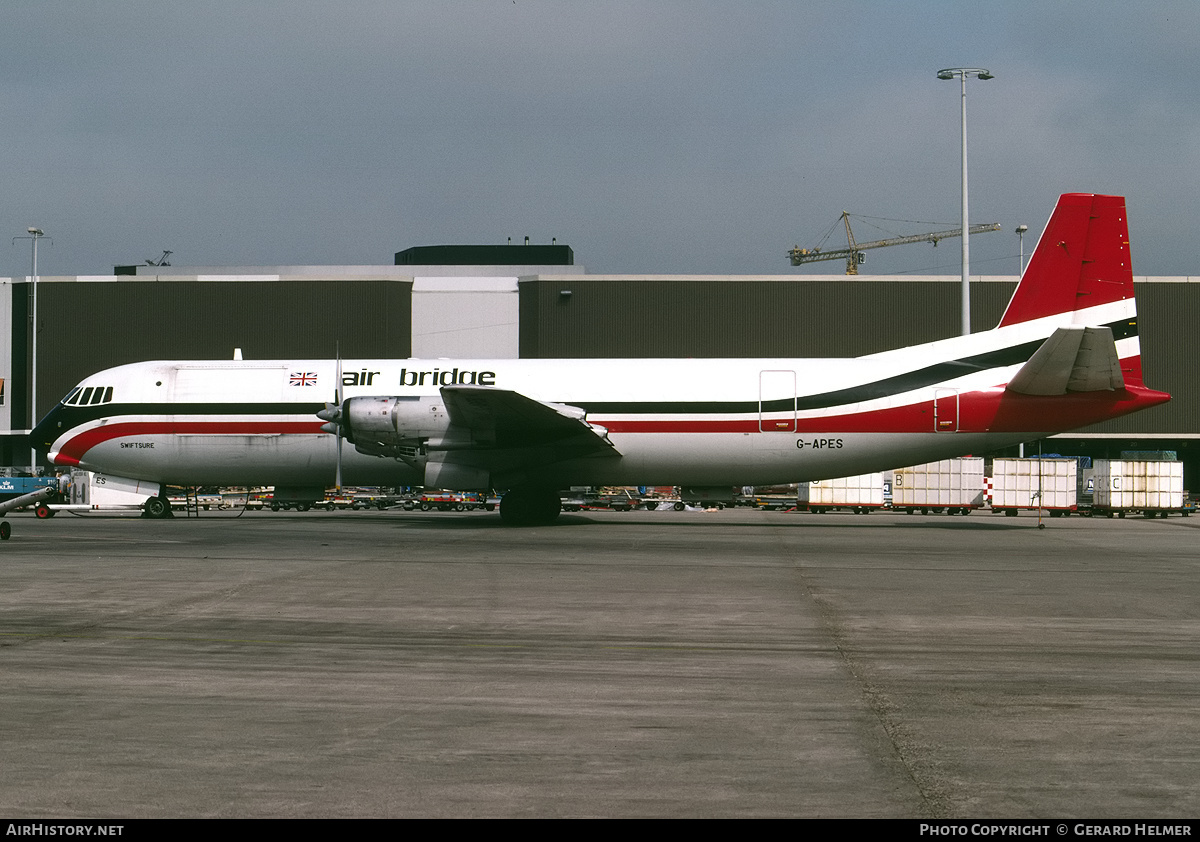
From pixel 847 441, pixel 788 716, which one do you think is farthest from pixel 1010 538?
pixel 788 716

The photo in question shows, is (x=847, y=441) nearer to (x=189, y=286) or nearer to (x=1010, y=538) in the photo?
(x=1010, y=538)

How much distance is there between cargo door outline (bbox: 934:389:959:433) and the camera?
27938 millimetres

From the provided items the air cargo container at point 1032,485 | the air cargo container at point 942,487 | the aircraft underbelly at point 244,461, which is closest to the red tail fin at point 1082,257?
the air cargo container at point 1032,485

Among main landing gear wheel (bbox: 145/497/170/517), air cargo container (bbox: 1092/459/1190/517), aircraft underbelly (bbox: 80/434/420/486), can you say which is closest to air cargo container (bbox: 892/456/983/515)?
air cargo container (bbox: 1092/459/1190/517)

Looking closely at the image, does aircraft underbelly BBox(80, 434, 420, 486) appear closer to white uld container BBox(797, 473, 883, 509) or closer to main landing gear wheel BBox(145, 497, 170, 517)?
main landing gear wheel BBox(145, 497, 170, 517)

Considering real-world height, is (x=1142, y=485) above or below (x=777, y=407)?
below

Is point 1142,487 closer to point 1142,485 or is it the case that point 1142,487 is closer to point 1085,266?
point 1142,485

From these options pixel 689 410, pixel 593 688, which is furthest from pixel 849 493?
pixel 593 688

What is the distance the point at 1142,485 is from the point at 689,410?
2255cm

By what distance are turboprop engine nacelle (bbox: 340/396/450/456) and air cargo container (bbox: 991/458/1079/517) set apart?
75.1 ft

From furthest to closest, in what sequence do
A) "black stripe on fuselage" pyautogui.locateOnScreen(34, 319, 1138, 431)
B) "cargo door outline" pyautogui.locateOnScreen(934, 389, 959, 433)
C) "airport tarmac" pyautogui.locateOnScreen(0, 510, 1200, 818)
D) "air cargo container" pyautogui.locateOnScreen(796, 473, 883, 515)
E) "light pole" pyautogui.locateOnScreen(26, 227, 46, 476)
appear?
"light pole" pyautogui.locateOnScreen(26, 227, 46, 476), "air cargo container" pyautogui.locateOnScreen(796, 473, 883, 515), "black stripe on fuselage" pyautogui.locateOnScreen(34, 319, 1138, 431), "cargo door outline" pyautogui.locateOnScreen(934, 389, 959, 433), "airport tarmac" pyautogui.locateOnScreen(0, 510, 1200, 818)

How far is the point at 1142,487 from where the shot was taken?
4075 cm

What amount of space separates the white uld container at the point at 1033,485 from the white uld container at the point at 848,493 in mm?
4324

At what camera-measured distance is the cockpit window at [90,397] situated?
1213 inches
